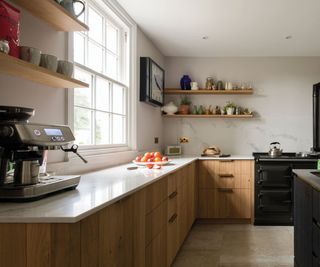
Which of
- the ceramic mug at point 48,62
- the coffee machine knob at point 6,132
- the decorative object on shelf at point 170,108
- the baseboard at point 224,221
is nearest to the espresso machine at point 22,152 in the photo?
the coffee machine knob at point 6,132

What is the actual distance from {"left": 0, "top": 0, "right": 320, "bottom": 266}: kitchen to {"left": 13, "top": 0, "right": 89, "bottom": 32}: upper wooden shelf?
0.01m

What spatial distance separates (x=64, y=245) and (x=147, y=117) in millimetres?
3253

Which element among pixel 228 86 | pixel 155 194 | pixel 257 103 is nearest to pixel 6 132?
pixel 155 194

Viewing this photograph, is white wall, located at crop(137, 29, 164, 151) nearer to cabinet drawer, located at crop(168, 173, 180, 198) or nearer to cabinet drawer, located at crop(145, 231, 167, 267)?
cabinet drawer, located at crop(168, 173, 180, 198)

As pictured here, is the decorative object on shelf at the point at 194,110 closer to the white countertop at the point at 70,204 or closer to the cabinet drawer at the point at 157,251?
the cabinet drawer at the point at 157,251

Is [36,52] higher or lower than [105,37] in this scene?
lower

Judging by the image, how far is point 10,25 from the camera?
4.95ft

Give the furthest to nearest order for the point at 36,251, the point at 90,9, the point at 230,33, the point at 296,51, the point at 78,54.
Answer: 1. the point at 296,51
2. the point at 230,33
3. the point at 90,9
4. the point at 78,54
5. the point at 36,251

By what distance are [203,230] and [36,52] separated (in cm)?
325

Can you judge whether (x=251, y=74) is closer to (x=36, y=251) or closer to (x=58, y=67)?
(x=58, y=67)

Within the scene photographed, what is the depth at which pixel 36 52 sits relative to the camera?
165cm

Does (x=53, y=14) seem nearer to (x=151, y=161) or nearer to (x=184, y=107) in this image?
(x=151, y=161)

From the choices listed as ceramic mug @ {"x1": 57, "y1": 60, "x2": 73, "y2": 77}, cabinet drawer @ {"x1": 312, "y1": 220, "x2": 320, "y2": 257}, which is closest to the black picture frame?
ceramic mug @ {"x1": 57, "y1": 60, "x2": 73, "y2": 77}

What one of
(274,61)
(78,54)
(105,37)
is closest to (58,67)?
(78,54)
